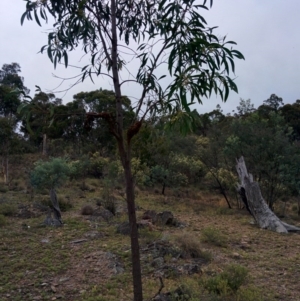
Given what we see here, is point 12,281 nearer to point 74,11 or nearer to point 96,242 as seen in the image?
point 96,242

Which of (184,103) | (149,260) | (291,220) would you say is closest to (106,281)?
(149,260)

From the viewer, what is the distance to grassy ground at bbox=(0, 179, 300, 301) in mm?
6293

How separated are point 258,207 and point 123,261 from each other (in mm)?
6683

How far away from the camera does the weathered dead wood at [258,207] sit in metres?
12.7

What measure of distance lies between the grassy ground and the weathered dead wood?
42 centimetres

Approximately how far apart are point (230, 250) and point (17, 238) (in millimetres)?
4927

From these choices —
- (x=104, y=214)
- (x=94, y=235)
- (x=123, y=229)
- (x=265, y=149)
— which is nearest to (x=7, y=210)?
(x=104, y=214)

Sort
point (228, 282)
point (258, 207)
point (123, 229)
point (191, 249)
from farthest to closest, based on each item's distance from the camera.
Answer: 1. point (258, 207)
2. point (123, 229)
3. point (191, 249)
4. point (228, 282)

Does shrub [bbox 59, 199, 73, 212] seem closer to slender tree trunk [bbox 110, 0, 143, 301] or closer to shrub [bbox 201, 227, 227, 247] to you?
shrub [bbox 201, 227, 227, 247]

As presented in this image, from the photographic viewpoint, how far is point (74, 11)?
13.5 ft

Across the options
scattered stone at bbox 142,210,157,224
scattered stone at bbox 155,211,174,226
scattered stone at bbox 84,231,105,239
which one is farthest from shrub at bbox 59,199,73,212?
scattered stone at bbox 84,231,105,239

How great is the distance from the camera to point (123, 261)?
8.01 metres

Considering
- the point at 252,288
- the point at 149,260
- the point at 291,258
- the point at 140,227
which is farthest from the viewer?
the point at 140,227

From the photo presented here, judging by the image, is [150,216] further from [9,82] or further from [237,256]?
[9,82]
